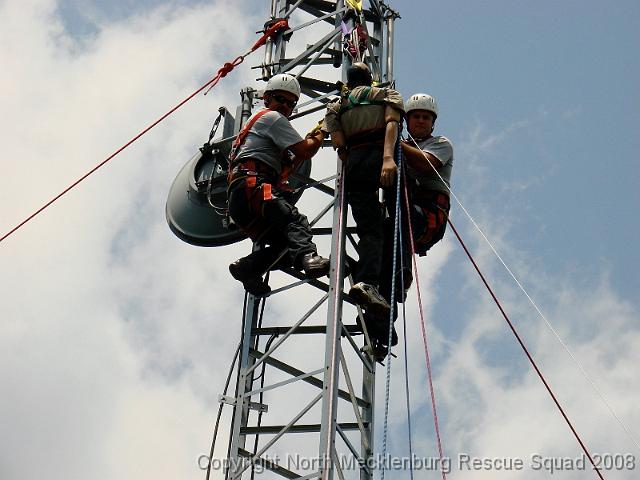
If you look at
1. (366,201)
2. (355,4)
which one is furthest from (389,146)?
(355,4)

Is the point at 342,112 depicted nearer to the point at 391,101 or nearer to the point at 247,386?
the point at 391,101

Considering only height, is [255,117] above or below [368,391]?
Answer: above

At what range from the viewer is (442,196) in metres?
9.22

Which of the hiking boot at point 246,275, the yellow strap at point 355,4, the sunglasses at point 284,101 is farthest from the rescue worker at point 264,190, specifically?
the yellow strap at point 355,4

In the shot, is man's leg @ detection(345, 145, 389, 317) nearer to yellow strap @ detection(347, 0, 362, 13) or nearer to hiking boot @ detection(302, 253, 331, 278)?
hiking boot @ detection(302, 253, 331, 278)

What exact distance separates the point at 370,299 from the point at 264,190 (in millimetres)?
1348

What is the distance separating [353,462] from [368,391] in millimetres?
684

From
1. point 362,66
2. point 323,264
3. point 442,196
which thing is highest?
point 362,66

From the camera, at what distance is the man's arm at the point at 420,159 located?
8852 millimetres

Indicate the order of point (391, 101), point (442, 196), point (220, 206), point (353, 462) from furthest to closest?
point (220, 206) → point (442, 196) → point (391, 101) → point (353, 462)

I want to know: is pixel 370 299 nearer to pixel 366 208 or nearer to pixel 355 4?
pixel 366 208

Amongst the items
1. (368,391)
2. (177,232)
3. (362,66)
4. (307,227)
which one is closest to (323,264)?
(307,227)

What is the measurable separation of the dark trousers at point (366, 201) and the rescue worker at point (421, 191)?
8.1 inches

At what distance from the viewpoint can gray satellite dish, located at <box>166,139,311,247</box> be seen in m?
10.2
